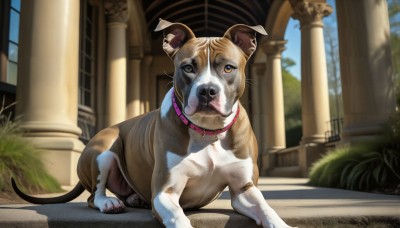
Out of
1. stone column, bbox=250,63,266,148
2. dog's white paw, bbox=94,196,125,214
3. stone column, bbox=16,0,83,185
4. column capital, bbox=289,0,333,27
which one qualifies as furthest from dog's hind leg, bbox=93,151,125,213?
stone column, bbox=250,63,266,148

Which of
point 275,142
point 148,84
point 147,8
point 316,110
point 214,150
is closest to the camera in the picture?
point 214,150

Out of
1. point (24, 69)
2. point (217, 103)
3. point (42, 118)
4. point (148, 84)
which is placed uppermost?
point (148, 84)

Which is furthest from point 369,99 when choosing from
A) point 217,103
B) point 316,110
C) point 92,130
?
point 92,130

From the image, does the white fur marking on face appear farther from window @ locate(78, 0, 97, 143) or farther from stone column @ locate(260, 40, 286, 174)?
stone column @ locate(260, 40, 286, 174)

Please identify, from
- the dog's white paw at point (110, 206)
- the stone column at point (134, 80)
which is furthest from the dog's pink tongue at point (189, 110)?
the stone column at point (134, 80)

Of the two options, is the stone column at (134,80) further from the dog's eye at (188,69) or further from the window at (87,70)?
the dog's eye at (188,69)

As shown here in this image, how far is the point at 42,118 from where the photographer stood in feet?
24.4

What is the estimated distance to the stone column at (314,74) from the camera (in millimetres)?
13883

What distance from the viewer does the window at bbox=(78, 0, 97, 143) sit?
14109mm

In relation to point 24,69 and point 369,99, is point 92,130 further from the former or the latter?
point 369,99

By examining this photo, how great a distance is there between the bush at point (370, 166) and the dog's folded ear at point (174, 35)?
474 cm

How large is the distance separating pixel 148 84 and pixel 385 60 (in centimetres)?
1767

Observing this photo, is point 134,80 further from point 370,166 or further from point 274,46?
point 370,166

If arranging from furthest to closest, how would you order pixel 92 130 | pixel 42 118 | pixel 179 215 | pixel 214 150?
pixel 92 130 < pixel 42 118 < pixel 214 150 < pixel 179 215
